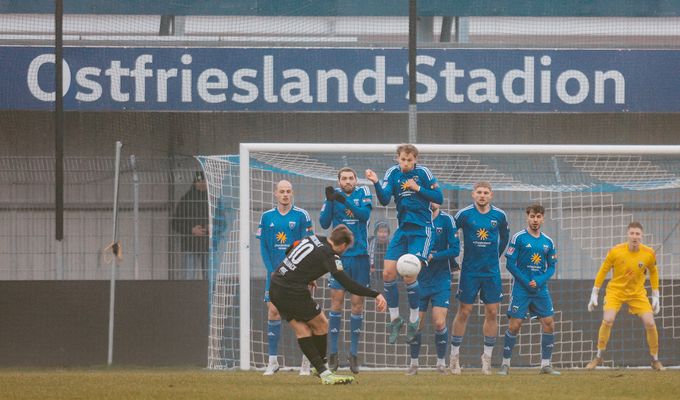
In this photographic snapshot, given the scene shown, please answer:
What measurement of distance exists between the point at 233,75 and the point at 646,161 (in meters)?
5.59

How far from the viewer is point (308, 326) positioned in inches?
399

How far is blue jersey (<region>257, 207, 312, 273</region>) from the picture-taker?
12.5 metres

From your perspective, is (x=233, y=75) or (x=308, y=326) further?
(x=233, y=75)

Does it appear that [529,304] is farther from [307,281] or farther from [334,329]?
[307,281]

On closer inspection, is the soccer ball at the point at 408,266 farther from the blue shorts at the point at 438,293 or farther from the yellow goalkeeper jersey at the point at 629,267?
the yellow goalkeeper jersey at the point at 629,267

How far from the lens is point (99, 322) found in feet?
50.7

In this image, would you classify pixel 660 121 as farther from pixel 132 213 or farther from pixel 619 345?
pixel 132 213

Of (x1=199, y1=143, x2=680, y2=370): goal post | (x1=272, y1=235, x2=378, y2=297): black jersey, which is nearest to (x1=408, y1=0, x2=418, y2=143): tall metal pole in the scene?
(x1=199, y1=143, x2=680, y2=370): goal post

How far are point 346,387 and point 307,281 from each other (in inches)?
38.4

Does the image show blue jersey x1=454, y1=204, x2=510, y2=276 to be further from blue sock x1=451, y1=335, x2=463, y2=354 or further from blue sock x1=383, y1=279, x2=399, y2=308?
blue sock x1=383, y1=279, x2=399, y2=308

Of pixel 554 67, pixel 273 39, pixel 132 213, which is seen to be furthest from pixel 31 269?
pixel 554 67

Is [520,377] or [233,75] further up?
[233,75]

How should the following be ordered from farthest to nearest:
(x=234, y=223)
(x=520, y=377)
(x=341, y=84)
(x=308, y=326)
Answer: (x=341, y=84) < (x=234, y=223) < (x=520, y=377) < (x=308, y=326)

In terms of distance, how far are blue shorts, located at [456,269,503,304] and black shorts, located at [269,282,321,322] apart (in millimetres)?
2628
